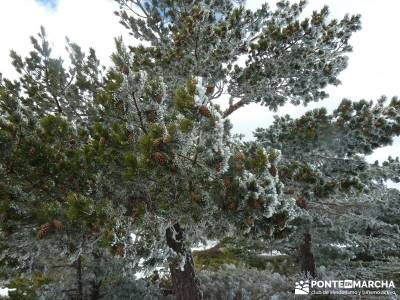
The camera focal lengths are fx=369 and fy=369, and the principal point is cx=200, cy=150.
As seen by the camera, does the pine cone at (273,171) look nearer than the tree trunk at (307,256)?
Yes

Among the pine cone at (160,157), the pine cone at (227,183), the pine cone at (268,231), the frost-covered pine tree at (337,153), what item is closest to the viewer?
the pine cone at (160,157)

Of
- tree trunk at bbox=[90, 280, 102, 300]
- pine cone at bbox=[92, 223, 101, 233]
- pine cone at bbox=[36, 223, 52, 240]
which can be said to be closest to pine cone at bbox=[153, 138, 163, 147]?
pine cone at bbox=[92, 223, 101, 233]

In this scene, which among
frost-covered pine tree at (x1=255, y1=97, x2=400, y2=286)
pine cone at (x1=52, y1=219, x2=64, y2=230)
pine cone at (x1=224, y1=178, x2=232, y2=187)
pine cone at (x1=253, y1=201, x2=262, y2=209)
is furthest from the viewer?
frost-covered pine tree at (x1=255, y1=97, x2=400, y2=286)

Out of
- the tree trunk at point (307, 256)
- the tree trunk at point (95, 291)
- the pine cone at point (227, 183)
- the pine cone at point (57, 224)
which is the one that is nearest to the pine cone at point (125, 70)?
the pine cone at point (227, 183)

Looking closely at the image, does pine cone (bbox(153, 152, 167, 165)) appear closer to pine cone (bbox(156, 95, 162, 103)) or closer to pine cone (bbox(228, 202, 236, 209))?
pine cone (bbox(156, 95, 162, 103))

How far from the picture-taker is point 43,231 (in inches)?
187

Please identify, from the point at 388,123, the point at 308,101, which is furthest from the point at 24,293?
the point at 388,123

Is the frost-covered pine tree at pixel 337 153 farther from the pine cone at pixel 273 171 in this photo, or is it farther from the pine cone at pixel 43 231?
the pine cone at pixel 43 231

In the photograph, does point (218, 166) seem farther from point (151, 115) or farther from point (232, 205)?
point (151, 115)

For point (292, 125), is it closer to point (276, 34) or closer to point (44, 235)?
point (276, 34)

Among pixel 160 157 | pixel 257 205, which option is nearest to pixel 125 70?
pixel 160 157

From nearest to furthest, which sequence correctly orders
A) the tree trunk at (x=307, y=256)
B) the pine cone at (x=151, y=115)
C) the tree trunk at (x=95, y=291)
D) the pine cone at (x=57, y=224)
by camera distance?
the pine cone at (x=57, y=224), the pine cone at (x=151, y=115), the tree trunk at (x=95, y=291), the tree trunk at (x=307, y=256)

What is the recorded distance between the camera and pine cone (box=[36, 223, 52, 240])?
15.4 feet

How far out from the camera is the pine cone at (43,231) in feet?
15.4
